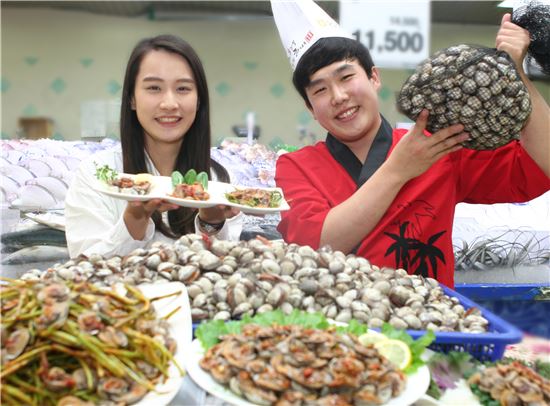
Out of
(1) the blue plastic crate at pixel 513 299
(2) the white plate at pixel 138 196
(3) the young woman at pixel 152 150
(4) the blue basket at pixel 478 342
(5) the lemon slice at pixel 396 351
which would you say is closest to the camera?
(5) the lemon slice at pixel 396 351

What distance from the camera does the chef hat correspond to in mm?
1691

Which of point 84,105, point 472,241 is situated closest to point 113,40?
point 84,105

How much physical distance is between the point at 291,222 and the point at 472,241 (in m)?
1.27

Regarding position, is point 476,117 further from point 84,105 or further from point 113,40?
point 113,40

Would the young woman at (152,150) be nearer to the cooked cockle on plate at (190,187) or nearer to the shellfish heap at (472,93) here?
the cooked cockle on plate at (190,187)

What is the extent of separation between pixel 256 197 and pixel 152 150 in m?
0.64

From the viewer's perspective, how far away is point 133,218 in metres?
1.49

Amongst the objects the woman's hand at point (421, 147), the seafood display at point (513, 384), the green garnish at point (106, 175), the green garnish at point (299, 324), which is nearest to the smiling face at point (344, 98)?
the woman's hand at point (421, 147)

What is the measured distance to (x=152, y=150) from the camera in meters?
1.92

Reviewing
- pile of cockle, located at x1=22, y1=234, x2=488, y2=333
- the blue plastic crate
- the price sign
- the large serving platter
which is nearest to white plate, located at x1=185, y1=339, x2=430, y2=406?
pile of cockle, located at x1=22, y1=234, x2=488, y2=333

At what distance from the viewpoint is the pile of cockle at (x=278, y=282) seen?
1.02 metres

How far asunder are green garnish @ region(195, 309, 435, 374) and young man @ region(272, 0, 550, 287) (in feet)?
2.02

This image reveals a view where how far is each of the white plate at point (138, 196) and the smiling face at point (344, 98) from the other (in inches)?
20.9

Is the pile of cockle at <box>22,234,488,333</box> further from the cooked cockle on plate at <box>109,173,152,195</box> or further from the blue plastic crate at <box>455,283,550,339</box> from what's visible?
the blue plastic crate at <box>455,283,550,339</box>
